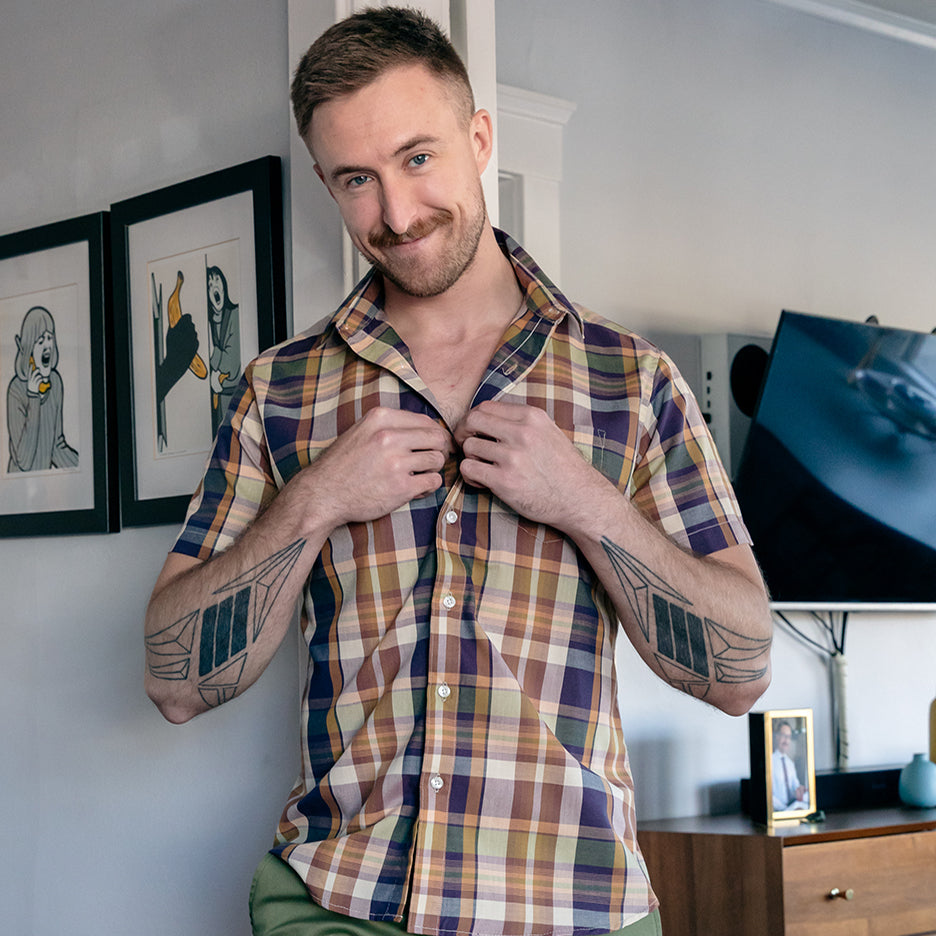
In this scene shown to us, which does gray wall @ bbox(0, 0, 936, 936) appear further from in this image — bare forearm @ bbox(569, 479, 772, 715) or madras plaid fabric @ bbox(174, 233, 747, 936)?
bare forearm @ bbox(569, 479, 772, 715)

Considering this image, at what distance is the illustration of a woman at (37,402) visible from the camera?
2.06 meters

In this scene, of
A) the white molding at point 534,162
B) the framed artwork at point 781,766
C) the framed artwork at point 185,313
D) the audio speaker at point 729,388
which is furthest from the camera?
the audio speaker at point 729,388

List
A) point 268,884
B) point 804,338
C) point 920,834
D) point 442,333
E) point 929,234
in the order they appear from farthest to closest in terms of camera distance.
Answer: point 929,234 → point 804,338 → point 920,834 → point 442,333 → point 268,884

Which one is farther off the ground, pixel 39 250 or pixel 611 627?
pixel 39 250

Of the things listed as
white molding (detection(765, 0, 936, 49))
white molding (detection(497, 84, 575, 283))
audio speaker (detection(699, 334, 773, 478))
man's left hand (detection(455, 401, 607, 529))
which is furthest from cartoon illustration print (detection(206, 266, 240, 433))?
white molding (detection(765, 0, 936, 49))

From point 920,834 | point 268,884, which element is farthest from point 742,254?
point 268,884

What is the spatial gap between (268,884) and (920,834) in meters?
1.83

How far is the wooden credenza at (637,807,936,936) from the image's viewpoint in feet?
7.62

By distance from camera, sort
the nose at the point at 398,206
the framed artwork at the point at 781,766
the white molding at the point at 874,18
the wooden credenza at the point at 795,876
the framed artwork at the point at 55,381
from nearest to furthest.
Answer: the nose at the point at 398,206 < the framed artwork at the point at 55,381 < the wooden credenza at the point at 795,876 < the framed artwork at the point at 781,766 < the white molding at the point at 874,18

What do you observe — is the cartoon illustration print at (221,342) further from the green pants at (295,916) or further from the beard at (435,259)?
the green pants at (295,916)

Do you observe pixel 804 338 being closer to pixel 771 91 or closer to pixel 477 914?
pixel 771 91

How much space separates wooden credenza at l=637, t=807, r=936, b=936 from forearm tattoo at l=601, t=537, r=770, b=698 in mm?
1268

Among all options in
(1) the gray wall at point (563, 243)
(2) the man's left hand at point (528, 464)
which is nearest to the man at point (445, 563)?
(2) the man's left hand at point (528, 464)

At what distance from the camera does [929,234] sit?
3.70 metres
